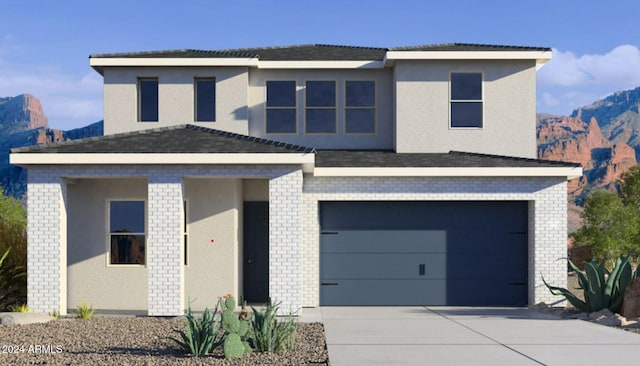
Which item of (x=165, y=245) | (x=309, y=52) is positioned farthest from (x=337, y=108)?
(x=165, y=245)

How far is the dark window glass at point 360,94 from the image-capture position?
2269 centimetres

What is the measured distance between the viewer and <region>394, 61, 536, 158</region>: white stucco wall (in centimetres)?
2177

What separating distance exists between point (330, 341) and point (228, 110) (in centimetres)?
1068

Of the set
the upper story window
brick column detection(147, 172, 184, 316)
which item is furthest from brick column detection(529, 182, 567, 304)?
the upper story window

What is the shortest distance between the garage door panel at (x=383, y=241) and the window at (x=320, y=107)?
4.10 m

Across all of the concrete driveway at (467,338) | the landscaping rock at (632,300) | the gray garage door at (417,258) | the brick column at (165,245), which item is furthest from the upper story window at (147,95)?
the landscaping rock at (632,300)

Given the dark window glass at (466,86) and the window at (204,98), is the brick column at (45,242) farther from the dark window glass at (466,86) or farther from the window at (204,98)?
the dark window glass at (466,86)

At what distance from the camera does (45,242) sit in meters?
17.2

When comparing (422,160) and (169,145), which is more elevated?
(169,145)

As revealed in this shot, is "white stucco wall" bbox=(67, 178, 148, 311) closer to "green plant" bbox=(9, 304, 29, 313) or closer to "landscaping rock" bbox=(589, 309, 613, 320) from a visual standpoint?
"green plant" bbox=(9, 304, 29, 313)

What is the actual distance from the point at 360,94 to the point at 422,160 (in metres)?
3.81

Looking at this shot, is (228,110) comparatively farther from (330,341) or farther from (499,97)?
(330,341)

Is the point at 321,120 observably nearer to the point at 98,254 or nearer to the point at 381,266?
the point at 381,266

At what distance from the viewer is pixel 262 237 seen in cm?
2069
